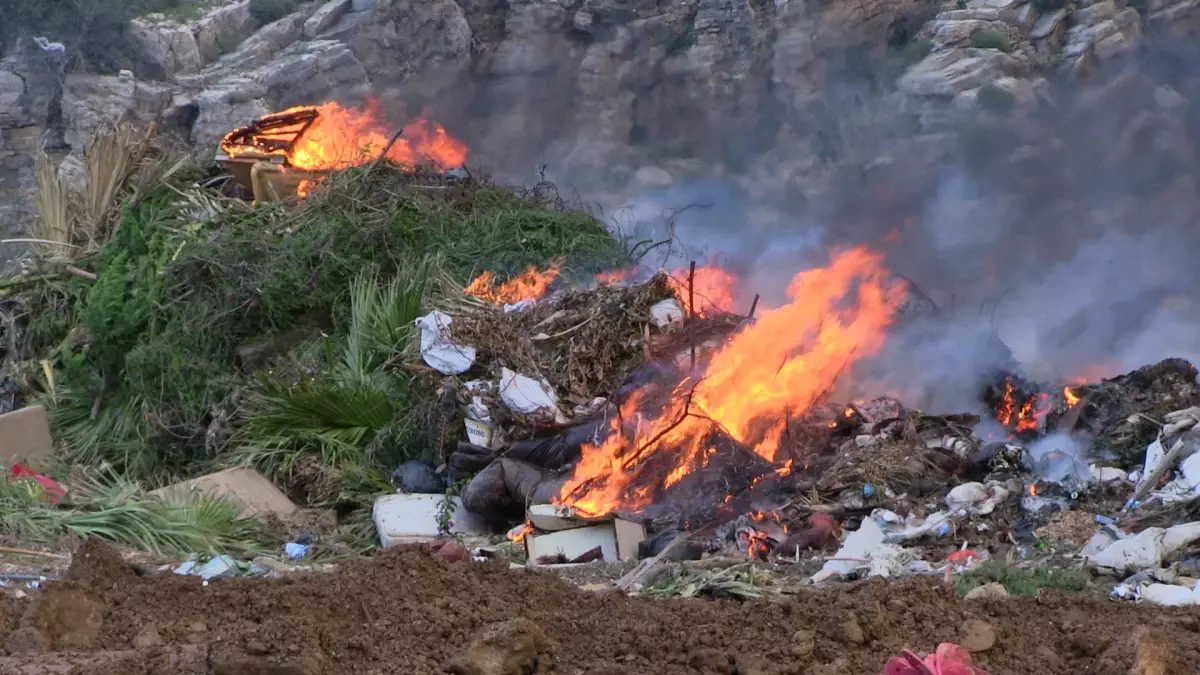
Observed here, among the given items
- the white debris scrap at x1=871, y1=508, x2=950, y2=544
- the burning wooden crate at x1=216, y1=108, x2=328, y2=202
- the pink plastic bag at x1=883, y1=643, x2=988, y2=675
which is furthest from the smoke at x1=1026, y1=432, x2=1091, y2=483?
the burning wooden crate at x1=216, y1=108, x2=328, y2=202

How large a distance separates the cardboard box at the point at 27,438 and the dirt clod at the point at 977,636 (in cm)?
611

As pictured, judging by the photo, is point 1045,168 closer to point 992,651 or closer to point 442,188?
point 442,188

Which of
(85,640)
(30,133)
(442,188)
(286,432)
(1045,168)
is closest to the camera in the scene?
(85,640)

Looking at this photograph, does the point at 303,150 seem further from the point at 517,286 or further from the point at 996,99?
the point at 996,99

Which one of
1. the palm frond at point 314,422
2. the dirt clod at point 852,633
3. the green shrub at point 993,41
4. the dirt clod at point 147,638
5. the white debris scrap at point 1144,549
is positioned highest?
the dirt clod at point 147,638

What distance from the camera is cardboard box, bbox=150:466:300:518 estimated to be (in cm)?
717

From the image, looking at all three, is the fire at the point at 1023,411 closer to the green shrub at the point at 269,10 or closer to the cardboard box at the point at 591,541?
the cardboard box at the point at 591,541

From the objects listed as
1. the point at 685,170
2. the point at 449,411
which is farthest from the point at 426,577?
the point at 685,170

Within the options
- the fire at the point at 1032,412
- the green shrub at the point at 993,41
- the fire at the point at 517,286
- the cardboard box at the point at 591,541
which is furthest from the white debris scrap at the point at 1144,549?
the green shrub at the point at 993,41

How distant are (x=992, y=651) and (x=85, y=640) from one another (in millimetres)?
2565

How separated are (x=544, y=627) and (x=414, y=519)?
3274 mm

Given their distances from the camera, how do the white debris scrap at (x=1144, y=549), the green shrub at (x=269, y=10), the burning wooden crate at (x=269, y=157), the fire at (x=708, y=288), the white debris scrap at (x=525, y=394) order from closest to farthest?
the white debris scrap at (x=1144, y=549)
the white debris scrap at (x=525, y=394)
the fire at (x=708, y=288)
the burning wooden crate at (x=269, y=157)
the green shrub at (x=269, y=10)

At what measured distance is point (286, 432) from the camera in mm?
8188

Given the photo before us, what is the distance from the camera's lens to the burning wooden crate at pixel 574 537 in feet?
20.9
